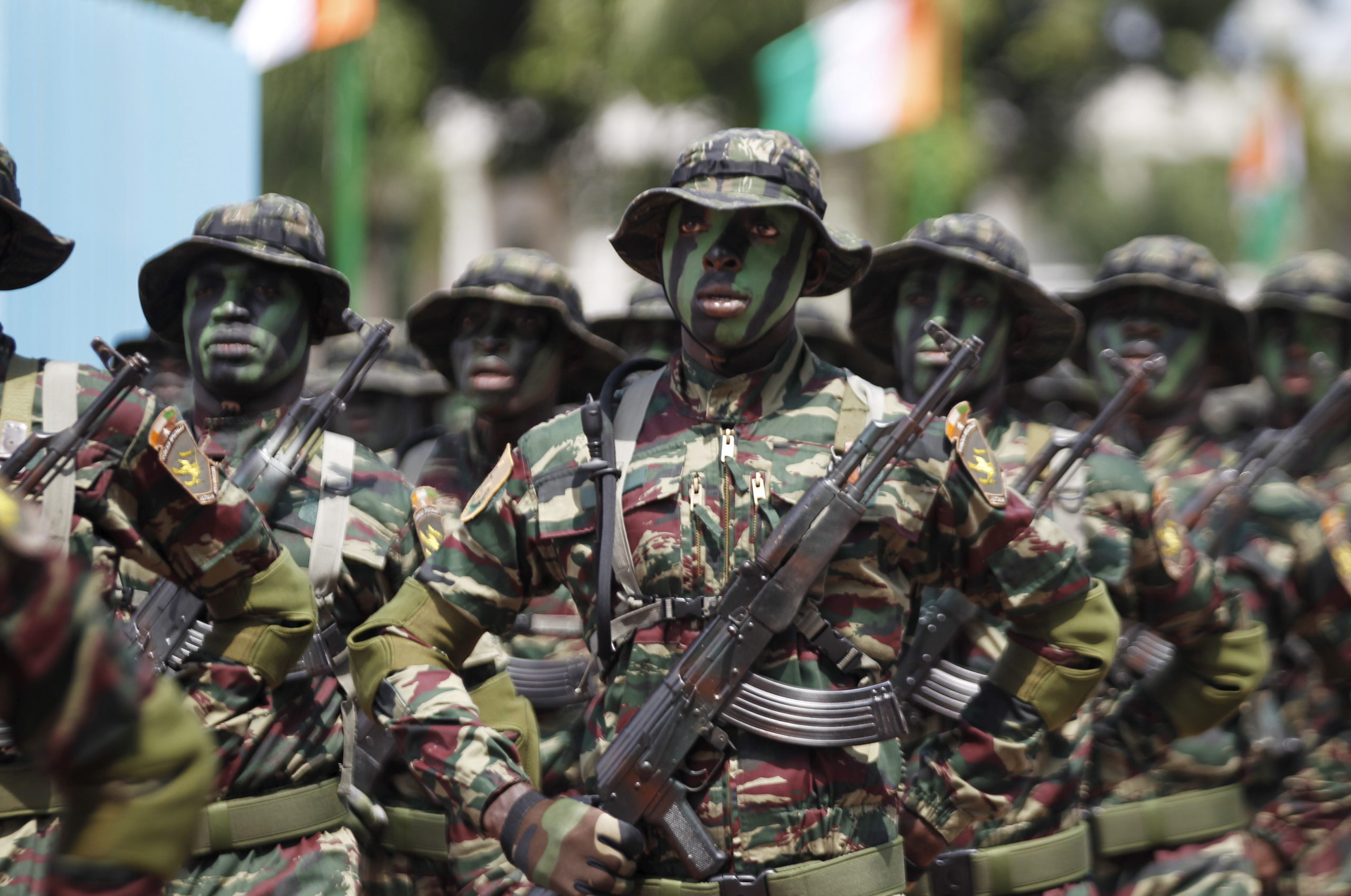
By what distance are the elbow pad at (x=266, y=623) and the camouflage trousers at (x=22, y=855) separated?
0.65 meters

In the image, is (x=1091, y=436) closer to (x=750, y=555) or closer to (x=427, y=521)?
(x=750, y=555)

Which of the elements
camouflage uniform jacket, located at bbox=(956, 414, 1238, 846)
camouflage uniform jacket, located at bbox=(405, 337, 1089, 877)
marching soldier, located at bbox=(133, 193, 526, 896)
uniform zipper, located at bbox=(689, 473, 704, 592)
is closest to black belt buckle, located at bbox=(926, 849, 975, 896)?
camouflage uniform jacket, located at bbox=(956, 414, 1238, 846)

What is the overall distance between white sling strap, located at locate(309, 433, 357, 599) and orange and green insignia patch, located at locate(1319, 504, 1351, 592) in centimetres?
355

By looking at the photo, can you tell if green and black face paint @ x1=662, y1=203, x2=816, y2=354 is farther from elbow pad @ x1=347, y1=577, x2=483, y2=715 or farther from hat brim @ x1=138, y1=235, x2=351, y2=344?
hat brim @ x1=138, y1=235, x2=351, y2=344

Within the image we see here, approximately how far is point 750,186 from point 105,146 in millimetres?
3873

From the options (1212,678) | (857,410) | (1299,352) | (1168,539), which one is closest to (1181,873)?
(1212,678)

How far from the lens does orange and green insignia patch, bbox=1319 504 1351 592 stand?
672cm

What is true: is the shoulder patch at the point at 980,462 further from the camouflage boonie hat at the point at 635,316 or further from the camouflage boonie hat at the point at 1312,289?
the camouflage boonie hat at the point at 1312,289

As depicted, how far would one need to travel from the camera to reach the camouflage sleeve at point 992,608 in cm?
444

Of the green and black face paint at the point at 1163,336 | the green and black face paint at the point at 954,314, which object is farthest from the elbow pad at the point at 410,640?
the green and black face paint at the point at 1163,336

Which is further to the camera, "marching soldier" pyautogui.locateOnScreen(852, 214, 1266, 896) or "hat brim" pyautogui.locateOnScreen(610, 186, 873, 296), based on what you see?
"marching soldier" pyautogui.locateOnScreen(852, 214, 1266, 896)

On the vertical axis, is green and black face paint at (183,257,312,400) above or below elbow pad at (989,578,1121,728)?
above

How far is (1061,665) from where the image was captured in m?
4.71

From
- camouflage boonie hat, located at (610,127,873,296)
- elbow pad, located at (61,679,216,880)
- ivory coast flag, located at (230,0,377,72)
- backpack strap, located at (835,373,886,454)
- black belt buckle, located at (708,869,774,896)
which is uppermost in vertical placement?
ivory coast flag, located at (230,0,377,72)
